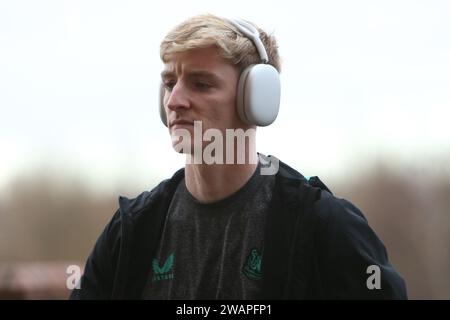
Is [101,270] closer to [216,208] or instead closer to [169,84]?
[216,208]

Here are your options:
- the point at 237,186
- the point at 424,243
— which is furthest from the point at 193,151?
the point at 424,243

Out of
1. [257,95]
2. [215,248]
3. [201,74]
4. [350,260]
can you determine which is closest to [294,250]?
[350,260]

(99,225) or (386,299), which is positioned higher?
(386,299)

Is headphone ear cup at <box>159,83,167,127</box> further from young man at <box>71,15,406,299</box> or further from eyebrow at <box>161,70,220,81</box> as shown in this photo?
eyebrow at <box>161,70,220,81</box>

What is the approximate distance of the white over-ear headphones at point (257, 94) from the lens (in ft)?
10.2

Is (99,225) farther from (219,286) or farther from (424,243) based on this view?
(219,286)

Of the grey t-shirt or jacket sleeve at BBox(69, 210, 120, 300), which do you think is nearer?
the grey t-shirt

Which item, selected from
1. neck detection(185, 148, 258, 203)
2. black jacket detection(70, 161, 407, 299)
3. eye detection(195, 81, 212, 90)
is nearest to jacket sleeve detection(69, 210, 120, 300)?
black jacket detection(70, 161, 407, 299)

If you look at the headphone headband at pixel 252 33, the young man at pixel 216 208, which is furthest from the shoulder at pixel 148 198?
the headphone headband at pixel 252 33

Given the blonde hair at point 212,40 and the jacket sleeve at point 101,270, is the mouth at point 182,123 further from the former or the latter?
the jacket sleeve at point 101,270

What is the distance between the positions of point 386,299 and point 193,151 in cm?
86

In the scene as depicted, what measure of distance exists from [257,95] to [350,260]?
0.71 meters

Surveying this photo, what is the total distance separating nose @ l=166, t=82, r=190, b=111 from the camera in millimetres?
3061
